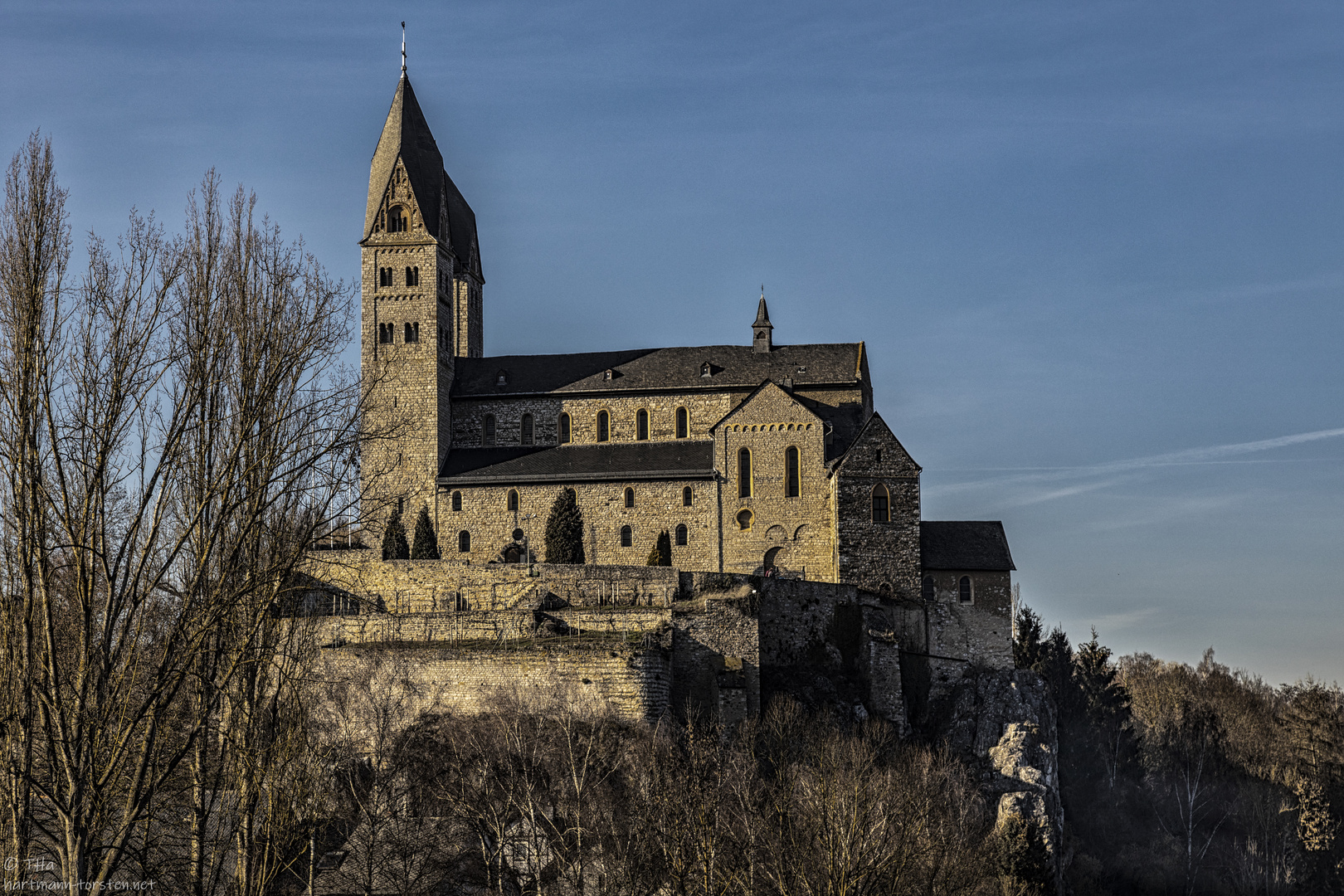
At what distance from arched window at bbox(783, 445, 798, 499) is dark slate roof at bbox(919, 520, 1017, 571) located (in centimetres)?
600

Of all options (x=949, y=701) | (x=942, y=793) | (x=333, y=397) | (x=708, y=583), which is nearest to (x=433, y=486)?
(x=708, y=583)

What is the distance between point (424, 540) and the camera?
6588cm

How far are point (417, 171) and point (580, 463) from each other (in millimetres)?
17766

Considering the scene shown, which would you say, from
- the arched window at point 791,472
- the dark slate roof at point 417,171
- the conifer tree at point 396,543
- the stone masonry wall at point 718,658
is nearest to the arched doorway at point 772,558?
the arched window at point 791,472

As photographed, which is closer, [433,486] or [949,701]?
[949,701]

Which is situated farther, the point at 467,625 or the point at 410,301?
the point at 410,301

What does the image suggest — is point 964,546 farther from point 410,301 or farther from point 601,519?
point 410,301

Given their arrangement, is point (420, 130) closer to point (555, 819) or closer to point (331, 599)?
point (331, 599)

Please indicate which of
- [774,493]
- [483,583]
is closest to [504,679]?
[483,583]

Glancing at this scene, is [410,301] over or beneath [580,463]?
over

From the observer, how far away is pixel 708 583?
178 feet

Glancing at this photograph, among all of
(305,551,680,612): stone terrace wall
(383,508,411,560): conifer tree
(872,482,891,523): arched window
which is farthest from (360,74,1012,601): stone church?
(305,551,680,612): stone terrace wall

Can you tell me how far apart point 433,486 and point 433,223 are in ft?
44.9

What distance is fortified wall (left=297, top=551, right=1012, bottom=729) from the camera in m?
46.3
